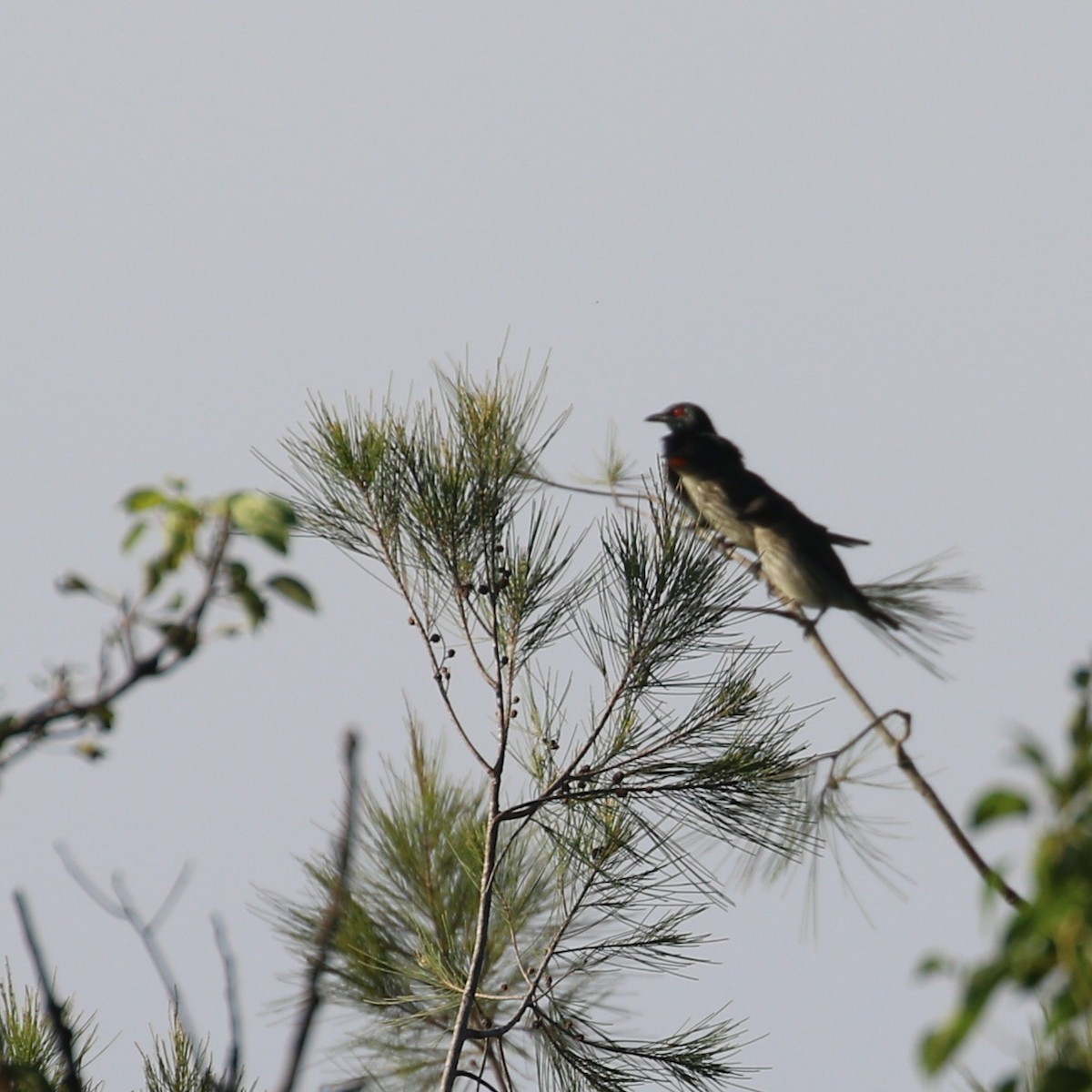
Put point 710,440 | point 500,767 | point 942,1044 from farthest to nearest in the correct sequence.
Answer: point 710,440 < point 500,767 < point 942,1044

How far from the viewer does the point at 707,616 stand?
9.82 ft

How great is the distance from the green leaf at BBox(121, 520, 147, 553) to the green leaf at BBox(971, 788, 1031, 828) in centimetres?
67

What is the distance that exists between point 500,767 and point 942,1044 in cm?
214

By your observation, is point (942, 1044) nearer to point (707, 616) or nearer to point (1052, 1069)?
point (1052, 1069)

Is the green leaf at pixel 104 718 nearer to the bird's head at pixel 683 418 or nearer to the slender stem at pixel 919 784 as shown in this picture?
the slender stem at pixel 919 784

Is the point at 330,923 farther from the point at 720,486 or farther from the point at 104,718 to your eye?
the point at 720,486

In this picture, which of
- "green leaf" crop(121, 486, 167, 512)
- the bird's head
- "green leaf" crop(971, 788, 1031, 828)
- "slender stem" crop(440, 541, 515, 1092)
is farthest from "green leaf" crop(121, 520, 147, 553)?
the bird's head

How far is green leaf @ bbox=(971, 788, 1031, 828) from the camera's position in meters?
0.75

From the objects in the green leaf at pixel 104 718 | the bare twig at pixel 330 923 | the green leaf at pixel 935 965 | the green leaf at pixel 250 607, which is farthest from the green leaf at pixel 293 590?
the green leaf at pixel 935 965

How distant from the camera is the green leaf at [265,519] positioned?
42.1 inches

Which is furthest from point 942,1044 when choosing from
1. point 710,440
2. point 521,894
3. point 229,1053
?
point 710,440

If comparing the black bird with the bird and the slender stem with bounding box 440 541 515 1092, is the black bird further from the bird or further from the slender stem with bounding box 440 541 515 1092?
the slender stem with bounding box 440 541 515 1092

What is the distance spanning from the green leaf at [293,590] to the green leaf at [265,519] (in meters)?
0.04

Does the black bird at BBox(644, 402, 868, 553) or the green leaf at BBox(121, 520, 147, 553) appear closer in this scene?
the green leaf at BBox(121, 520, 147, 553)
